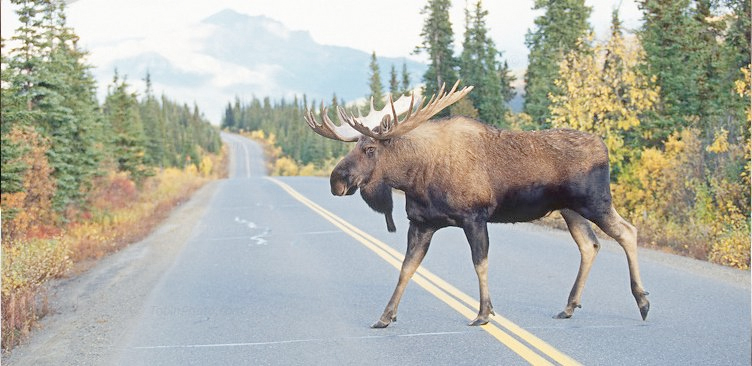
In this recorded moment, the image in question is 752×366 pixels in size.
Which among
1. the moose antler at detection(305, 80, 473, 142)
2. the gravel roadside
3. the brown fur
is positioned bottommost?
the gravel roadside

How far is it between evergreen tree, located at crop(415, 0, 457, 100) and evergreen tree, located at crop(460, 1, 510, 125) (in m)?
0.70

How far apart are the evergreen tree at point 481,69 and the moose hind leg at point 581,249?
2278 centimetres

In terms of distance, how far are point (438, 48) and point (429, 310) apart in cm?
2453

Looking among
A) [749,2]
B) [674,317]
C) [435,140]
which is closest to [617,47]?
[749,2]

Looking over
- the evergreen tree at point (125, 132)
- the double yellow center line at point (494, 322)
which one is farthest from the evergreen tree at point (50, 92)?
the evergreen tree at point (125, 132)

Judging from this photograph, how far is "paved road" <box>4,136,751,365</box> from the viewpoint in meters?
5.41

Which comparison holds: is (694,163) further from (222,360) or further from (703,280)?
(222,360)

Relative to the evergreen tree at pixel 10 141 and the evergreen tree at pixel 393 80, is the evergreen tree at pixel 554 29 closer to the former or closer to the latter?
the evergreen tree at pixel 10 141

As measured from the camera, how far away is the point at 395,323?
6371 mm

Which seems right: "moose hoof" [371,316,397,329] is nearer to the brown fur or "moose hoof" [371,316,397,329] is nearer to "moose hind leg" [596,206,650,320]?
the brown fur

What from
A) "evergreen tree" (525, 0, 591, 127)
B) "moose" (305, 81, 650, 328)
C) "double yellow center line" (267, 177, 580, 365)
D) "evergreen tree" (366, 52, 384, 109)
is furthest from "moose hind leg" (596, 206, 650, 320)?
"evergreen tree" (366, 52, 384, 109)

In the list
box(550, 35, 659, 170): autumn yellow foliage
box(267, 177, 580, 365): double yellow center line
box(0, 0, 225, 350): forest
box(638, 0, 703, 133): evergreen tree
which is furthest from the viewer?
box(638, 0, 703, 133): evergreen tree

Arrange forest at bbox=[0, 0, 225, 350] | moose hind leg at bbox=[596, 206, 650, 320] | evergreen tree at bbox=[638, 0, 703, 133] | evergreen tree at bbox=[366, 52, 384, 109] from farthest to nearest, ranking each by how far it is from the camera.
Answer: evergreen tree at bbox=[366, 52, 384, 109] → evergreen tree at bbox=[638, 0, 703, 133] → forest at bbox=[0, 0, 225, 350] → moose hind leg at bbox=[596, 206, 650, 320]

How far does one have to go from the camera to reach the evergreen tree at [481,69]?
31.1 meters
